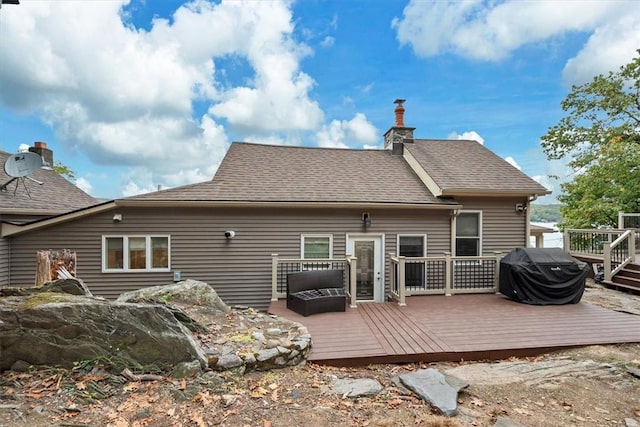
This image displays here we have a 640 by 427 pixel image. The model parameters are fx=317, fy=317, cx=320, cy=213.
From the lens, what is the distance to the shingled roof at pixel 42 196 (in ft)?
26.5

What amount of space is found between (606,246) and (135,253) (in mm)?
12588

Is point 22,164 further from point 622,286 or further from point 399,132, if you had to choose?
point 622,286

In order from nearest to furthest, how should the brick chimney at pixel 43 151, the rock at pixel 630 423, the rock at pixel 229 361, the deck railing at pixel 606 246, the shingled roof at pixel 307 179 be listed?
the rock at pixel 630 423, the rock at pixel 229 361, the shingled roof at pixel 307 179, the deck railing at pixel 606 246, the brick chimney at pixel 43 151

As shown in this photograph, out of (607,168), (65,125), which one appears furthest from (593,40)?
(65,125)

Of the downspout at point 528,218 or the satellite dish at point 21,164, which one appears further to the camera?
the downspout at point 528,218

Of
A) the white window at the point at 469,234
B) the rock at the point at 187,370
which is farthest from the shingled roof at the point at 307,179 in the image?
the rock at the point at 187,370

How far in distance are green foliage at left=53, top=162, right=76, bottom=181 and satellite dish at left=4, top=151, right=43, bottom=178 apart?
1679 cm

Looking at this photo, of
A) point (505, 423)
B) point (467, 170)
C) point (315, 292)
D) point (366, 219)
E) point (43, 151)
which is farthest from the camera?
point (43, 151)

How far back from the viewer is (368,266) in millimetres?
8219

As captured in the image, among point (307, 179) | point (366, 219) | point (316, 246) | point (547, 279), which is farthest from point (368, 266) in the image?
point (547, 279)

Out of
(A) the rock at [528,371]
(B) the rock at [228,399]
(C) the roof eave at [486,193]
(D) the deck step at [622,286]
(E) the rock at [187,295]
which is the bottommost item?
(A) the rock at [528,371]

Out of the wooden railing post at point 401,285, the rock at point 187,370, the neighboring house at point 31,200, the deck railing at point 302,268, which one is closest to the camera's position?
the rock at point 187,370

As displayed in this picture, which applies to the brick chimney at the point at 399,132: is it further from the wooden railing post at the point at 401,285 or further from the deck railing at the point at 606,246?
the deck railing at the point at 606,246

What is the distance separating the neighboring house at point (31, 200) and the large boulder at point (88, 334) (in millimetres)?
5218
